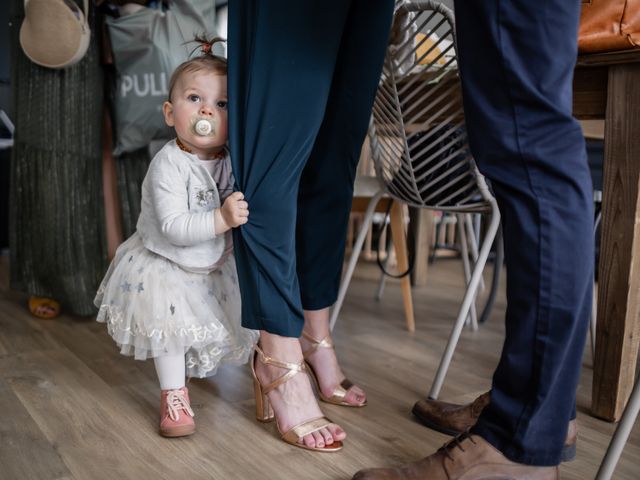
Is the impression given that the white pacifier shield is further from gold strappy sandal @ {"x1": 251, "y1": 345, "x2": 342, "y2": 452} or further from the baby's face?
gold strappy sandal @ {"x1": 251, "y1": 345, "x2": 342, "y2": 452}

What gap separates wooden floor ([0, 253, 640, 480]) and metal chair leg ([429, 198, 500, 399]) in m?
0.06

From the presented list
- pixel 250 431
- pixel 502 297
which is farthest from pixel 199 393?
pixel 502 297

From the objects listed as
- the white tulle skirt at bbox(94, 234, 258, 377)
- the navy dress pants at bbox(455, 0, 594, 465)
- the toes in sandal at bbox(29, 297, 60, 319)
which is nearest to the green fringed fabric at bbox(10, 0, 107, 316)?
the toes in sandal at bbox(29, 297, 60, 319)

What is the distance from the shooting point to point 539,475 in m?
0.75

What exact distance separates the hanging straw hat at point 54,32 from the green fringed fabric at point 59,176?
111 millimetres

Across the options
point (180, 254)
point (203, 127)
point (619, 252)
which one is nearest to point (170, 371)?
point (180, 254)

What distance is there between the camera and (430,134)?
1327 mm

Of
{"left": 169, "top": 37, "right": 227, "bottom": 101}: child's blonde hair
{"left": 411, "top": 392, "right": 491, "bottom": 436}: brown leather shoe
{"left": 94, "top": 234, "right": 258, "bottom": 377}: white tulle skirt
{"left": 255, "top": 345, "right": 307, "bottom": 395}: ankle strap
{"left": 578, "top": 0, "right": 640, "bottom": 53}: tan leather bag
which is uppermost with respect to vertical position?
{"left": 578, "top": 0, "right": 640, "bottom": 53}: tan leather bag

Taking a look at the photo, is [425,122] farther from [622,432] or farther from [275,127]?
[622,432]

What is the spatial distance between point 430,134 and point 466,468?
0.76 m

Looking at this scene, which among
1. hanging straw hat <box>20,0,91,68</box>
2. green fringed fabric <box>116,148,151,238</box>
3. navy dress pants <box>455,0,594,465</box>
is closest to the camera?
navy dress pants <box>455,0,594,465</box>

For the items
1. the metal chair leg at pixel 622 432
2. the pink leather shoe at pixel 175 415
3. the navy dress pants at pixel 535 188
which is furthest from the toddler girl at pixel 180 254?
the metal chair leg at pixel 622 432

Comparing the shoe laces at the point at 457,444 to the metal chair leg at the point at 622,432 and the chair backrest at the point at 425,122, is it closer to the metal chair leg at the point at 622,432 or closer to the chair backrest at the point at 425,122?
the metal chair leg at the point at 622,432

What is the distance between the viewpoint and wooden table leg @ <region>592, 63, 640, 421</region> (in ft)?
3.71
